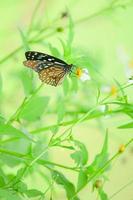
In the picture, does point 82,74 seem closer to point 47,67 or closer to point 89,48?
point 47,67

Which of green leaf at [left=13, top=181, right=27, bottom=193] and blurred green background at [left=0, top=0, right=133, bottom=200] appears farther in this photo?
blurred green background at [left=0, top=0, right=133, bottom=200]

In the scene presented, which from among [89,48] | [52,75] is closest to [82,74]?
[52,75]

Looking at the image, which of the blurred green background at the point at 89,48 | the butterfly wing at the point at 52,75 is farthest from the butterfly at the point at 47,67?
the blurred green background at the point at 89,48

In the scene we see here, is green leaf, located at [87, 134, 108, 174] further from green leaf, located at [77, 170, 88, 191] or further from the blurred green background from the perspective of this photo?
the blurred green background

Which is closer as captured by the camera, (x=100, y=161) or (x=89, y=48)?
(x=100, y=161)

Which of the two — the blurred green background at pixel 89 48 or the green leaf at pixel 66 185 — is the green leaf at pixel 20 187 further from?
the blurred green background at pixel 89 48

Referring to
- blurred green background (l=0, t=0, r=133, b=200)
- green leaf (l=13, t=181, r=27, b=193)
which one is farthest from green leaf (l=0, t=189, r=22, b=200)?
blurred green background (l=0, t=0, r=133, b=200)
